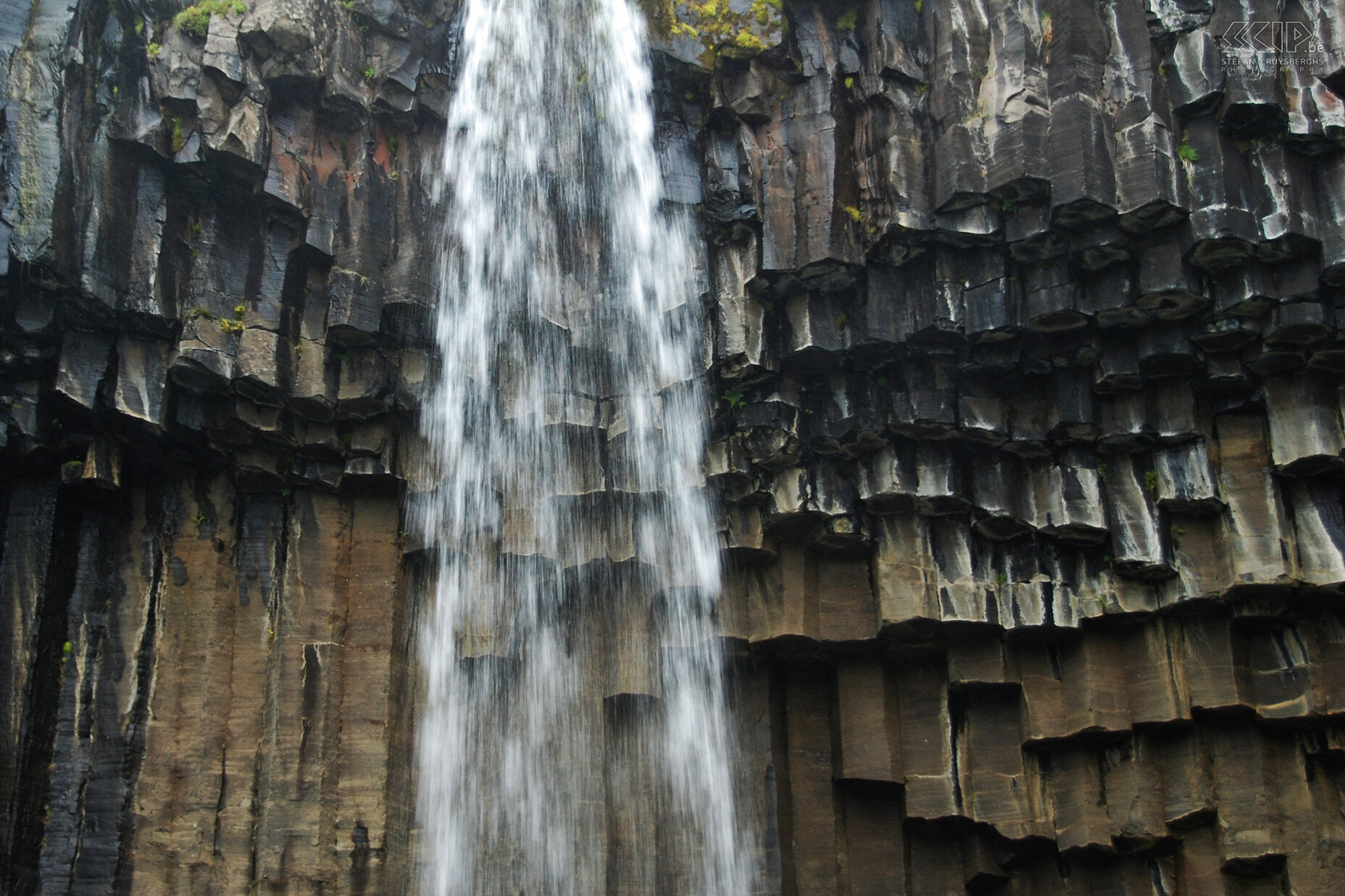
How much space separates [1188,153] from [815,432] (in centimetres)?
426

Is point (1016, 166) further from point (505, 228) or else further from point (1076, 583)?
point (505, 228)

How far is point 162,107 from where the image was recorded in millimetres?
9453

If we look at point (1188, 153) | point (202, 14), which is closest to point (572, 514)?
point (202, 14)

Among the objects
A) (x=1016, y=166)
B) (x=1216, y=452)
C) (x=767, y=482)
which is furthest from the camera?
(x=767, y=482)

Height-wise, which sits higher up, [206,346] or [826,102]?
[826,102]

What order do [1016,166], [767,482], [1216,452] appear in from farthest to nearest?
1. [767,482]
2. [1216,452]
3. [1016,166]

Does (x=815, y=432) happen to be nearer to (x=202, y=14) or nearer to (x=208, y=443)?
(x=208, y=443)

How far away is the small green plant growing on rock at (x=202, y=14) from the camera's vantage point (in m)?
9.70

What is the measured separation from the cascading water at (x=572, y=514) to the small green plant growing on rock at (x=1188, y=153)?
4.72 m

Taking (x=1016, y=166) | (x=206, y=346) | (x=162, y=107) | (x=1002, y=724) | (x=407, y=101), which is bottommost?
(x=1002, y=724)

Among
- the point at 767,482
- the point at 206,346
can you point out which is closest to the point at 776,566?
the point at 767,482

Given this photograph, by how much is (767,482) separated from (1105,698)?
392 cm

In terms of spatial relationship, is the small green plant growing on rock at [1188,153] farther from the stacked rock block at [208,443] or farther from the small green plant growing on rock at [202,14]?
the small green plant growing on rock at [202,14]

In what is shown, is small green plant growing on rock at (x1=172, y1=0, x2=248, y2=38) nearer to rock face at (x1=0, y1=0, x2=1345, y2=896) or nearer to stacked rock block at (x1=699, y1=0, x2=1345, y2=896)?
rock face at (x1=0, y1=0, x2=1345, y2=896)
